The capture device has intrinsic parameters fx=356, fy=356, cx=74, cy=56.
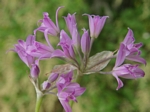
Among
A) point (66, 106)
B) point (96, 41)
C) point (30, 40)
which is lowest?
point (96, 41)

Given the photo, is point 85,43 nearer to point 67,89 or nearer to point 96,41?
point 67,89

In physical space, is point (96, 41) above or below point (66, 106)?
below

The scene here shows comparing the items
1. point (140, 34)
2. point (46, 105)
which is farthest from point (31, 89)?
point (140, 34)

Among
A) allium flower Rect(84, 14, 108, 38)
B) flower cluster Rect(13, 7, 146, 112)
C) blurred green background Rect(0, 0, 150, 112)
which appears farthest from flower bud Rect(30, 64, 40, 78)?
blurred green background Rect(0, 0, 150, 112)

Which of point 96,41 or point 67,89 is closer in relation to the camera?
point 67,89

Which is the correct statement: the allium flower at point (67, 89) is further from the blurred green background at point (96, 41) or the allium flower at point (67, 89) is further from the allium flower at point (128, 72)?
the blurred green background at point (96, 41)

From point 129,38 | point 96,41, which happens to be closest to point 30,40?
point 129,38
